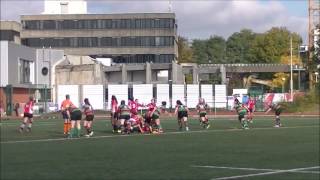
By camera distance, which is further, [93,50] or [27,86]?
[93,50]

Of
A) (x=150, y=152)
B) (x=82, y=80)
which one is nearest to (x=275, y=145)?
(x=150, y=152)

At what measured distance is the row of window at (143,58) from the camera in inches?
4751

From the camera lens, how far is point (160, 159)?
64.0 feet

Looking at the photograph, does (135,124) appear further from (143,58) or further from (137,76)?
(143,58)

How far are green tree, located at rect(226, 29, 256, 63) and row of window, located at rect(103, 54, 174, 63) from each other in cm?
4494

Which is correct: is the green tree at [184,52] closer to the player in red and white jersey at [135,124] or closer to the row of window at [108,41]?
the row of window at [108,41]

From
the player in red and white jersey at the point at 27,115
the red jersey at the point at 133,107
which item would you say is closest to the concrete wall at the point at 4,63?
the player in red and white jersey at the point at 27,115

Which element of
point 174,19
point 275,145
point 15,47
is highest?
point 174,19

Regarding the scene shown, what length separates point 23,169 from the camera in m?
16.7

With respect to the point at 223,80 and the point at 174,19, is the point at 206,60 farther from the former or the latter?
the point at 223,80

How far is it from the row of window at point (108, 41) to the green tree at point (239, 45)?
45.8 meters

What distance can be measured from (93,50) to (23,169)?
343 feet

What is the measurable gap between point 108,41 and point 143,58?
269 inches

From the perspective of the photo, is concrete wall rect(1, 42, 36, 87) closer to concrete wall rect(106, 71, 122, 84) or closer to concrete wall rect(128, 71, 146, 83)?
concrete wall rect(106, 71, 122, 84)
